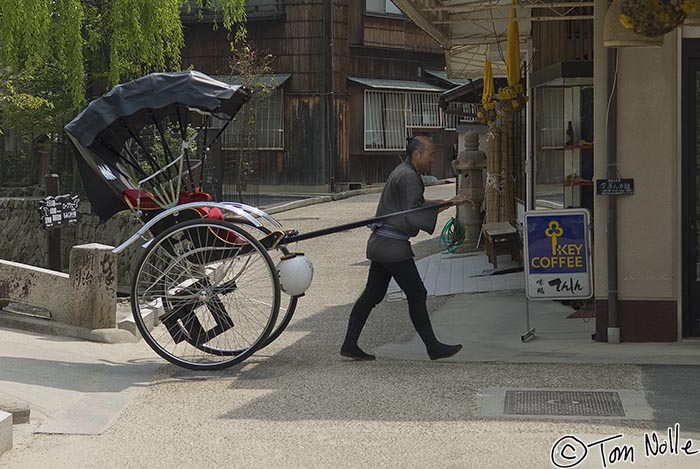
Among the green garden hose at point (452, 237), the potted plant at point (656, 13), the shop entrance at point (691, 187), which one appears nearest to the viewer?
the potted plant at point (656, 13)

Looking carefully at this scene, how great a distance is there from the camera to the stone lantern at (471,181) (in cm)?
1856

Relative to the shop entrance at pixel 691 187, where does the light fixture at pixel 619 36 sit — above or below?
above

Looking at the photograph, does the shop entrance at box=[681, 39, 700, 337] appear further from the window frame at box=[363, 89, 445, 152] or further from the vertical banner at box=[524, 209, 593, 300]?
the window frame at box=[363, 89, 445, 152]

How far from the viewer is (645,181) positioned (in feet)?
31.8

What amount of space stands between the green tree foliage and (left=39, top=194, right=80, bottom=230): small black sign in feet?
18.8

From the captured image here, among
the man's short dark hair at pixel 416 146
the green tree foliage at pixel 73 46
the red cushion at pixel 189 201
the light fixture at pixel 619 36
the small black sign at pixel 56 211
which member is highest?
the green tree foliage at pixel 73 46

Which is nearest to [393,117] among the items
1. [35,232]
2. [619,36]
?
[35,232]

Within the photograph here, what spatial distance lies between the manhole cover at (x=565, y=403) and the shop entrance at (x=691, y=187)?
209 centimetres

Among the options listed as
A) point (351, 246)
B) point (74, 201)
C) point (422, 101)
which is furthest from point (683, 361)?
point (422, 101)

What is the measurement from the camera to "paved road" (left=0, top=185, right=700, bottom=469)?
6699 millimetres

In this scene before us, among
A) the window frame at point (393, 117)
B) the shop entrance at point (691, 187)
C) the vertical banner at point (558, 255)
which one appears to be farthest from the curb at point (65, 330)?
the window frame at point (393, 117)

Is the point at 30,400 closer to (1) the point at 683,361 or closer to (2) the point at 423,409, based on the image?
(2) the point at 423,409

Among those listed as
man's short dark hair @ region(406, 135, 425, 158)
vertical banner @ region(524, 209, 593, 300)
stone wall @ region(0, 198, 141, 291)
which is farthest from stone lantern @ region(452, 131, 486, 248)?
man's short dark hair @ region(406, 135, 425, 158)

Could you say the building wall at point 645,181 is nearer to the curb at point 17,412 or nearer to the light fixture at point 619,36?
the light fixture at point 619,36
